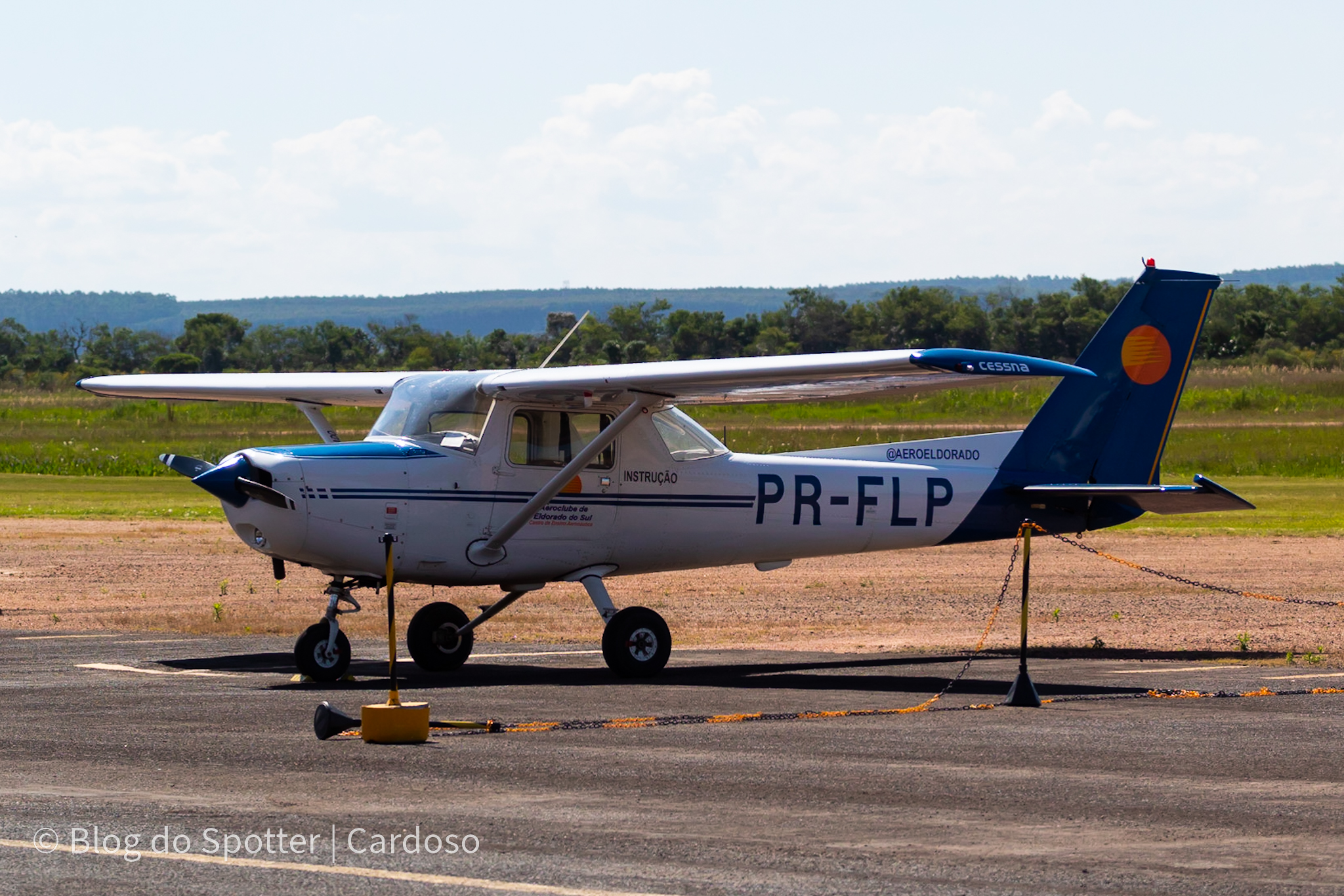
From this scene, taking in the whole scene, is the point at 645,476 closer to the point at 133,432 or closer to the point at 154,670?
the point at 154,670

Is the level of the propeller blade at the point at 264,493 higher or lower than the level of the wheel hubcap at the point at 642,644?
higher

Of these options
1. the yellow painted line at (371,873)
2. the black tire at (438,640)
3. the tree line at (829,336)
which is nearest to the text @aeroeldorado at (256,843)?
the yellow painted line at (371,873)

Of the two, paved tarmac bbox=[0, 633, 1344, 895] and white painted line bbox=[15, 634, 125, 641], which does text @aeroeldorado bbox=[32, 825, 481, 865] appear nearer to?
paved tarmac bbox=[0, 633, 1344, 895]

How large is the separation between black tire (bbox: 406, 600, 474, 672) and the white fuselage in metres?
0.69

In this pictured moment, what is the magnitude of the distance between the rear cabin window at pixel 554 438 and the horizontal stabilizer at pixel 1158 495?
439 centimetres

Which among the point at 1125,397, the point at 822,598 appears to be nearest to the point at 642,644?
the point at 1125,397

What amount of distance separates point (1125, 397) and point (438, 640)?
23.0 ft

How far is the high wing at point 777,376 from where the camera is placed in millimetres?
11852

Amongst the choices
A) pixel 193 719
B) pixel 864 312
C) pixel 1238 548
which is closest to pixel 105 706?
pixel 193 719

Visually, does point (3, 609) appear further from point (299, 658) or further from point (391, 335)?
point (391, 335)

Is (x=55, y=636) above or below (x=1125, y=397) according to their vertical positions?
below

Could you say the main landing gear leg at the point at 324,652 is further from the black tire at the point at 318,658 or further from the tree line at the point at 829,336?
the tree line at the point at 829,336

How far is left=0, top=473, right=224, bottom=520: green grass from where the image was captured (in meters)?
39.3

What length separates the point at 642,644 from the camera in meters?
14.2
